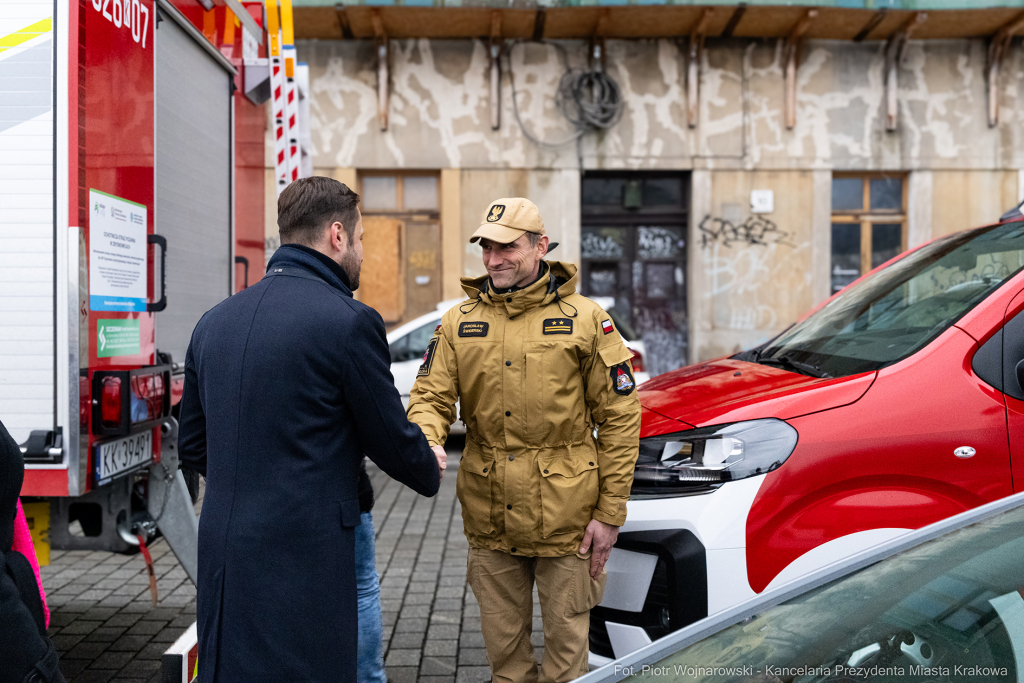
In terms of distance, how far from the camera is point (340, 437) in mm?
2082

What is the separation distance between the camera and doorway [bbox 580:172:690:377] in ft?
39.8

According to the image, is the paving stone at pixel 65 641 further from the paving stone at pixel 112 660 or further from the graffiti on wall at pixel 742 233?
the graffiti on wall at pixel 742 233

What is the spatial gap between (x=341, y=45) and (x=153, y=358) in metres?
9.42

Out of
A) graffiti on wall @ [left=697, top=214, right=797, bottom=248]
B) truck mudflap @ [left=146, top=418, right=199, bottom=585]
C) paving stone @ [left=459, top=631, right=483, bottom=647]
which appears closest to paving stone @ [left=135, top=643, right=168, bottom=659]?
truck mudflap @ [left=146, top=418, right=199, bottom=585]

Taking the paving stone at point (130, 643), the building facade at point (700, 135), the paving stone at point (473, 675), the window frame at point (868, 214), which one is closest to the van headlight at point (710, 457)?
the paving stone at point (473, 675)

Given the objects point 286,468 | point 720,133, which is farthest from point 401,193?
point 286,468

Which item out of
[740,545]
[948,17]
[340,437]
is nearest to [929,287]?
[740,545]

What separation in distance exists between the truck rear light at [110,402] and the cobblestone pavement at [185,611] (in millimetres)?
1275

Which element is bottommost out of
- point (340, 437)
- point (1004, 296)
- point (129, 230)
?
point (340, 437)

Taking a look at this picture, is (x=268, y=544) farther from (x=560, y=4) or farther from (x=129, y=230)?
(x=560, y=4)

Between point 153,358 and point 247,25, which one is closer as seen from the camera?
point 153,358

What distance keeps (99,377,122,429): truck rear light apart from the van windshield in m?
2.47

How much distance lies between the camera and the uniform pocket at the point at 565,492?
247cm


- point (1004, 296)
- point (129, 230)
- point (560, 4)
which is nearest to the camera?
point (1004, 296)
